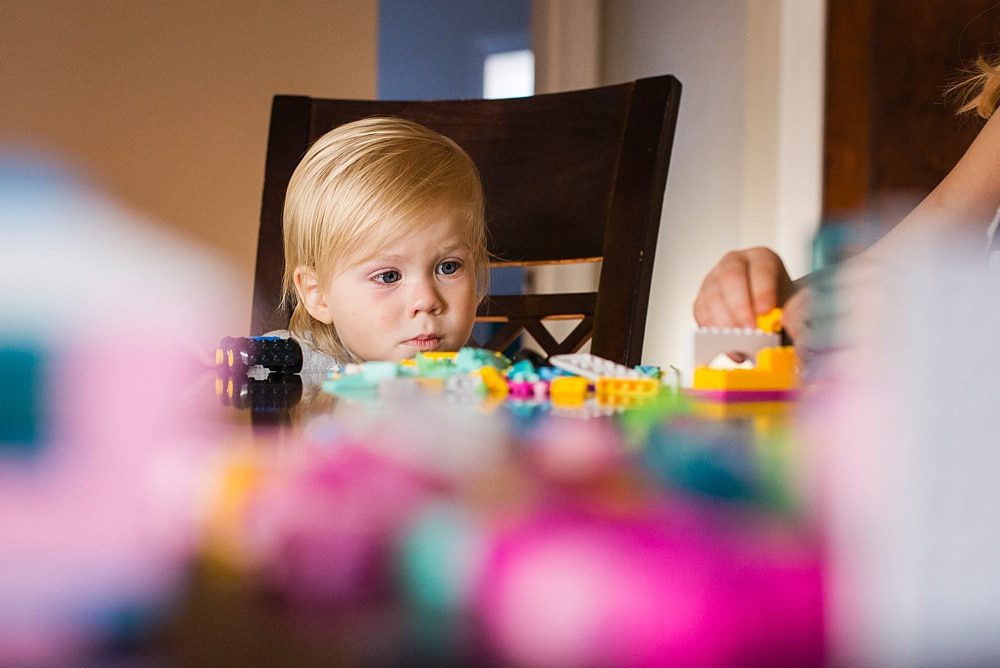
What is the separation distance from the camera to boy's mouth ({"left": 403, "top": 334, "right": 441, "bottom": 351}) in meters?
0.98

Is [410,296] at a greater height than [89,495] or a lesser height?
greater

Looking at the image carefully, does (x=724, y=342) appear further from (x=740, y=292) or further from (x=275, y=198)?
(x=275, y=198)

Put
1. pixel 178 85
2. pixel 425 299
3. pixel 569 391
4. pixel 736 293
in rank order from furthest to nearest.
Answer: pixel 178 85
pixel 425 299
pixel 736 293
pixel 569 391

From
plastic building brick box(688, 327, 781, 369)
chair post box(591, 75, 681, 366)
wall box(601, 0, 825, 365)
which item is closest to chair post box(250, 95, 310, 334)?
chair post box(591, 75, 681, 366)

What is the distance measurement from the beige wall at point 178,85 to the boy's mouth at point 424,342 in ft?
3.35

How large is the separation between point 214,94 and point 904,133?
1927 millimetres

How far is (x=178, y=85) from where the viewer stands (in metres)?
1.91

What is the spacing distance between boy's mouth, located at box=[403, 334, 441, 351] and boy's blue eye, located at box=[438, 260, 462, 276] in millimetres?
79

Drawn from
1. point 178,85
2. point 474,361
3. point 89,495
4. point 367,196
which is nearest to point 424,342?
point 367,196

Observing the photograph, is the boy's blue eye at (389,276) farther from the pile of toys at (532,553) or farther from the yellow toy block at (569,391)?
the pile of toys at (532,553)

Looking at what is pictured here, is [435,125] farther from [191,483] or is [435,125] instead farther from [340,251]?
[191,483]

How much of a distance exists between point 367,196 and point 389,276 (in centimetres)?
9

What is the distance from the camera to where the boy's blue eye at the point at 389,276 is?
1001 mm

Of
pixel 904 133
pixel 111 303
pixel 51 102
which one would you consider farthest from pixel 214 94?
pixel 904 133
